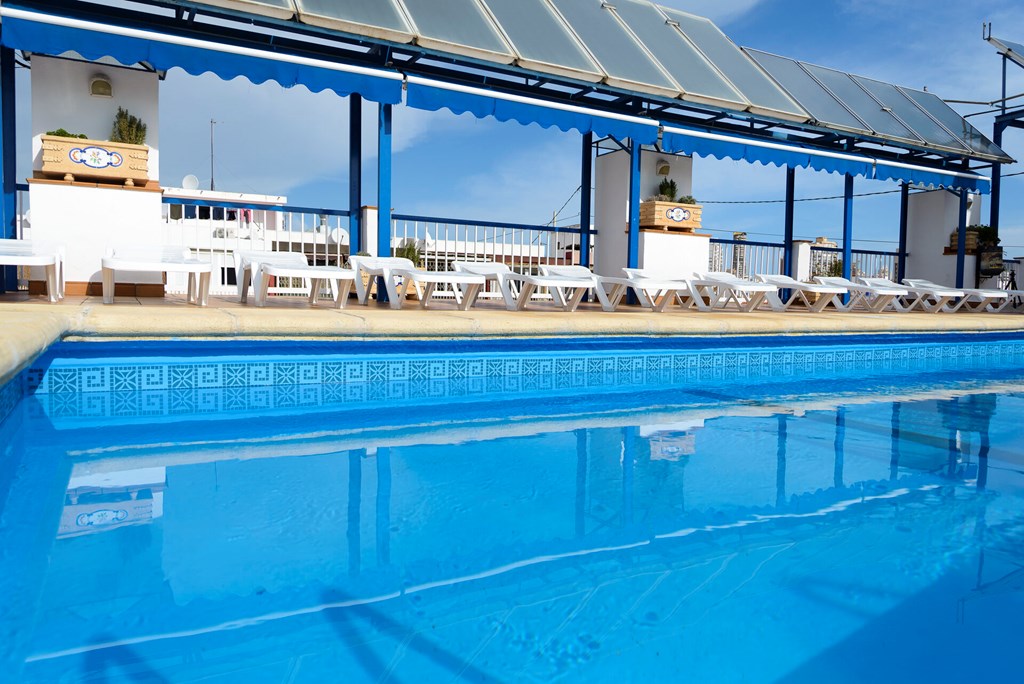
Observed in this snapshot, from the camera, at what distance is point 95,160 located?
6.90 metres

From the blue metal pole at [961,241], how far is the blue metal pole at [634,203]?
23.9 ft

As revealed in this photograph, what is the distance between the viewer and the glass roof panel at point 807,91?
10.6 meters

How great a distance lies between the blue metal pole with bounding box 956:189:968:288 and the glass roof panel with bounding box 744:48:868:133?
3592 mm

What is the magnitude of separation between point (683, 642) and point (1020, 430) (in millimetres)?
4301

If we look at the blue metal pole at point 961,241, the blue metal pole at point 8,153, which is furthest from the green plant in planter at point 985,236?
the blue metal pole at point 8,153

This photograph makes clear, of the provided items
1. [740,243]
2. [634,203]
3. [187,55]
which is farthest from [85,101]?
[740,243]

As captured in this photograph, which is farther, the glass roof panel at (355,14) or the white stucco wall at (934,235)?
the white stucco wall at (934,235)

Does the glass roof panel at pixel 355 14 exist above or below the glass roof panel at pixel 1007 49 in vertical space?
below

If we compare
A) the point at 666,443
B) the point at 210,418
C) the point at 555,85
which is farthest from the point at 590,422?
the point at 555,85

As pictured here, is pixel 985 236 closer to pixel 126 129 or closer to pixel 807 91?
pixel 807 91

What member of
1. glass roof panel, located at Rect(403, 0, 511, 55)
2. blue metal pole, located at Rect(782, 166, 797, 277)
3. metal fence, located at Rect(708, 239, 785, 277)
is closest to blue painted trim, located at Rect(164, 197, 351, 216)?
glass roof panel, located at Rect(403, 0, 511, 55)

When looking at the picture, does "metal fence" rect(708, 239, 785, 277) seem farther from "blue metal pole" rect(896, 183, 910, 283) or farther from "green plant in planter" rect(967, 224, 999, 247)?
"green plant in planter" rect(967, 224, 999, 247)

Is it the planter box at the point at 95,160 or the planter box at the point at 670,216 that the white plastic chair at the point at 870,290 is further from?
the planter box at the point at 95,160

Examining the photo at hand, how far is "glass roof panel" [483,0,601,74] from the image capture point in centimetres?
818
